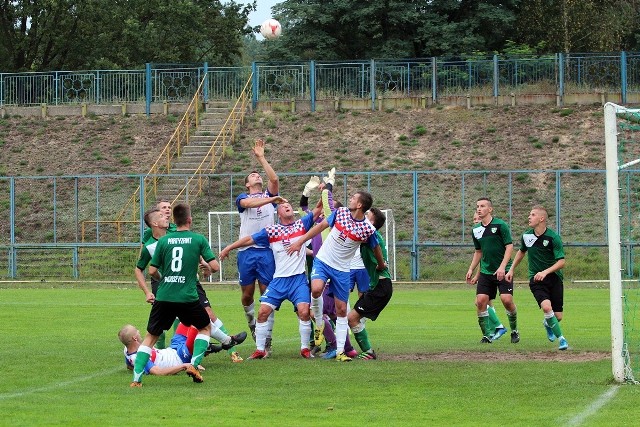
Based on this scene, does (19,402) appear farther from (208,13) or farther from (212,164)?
(208,13)

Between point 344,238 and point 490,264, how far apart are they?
3.26m

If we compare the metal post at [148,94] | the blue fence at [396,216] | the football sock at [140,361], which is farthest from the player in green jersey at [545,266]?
the metal post at [148,94]

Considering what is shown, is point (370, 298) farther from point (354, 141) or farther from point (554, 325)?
point (354, 141)

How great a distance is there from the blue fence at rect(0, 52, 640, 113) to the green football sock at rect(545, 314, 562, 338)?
3110cm

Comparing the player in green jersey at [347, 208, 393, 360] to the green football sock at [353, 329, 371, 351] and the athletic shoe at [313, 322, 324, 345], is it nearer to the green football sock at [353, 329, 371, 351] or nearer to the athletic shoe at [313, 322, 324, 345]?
the green football sock at [353, 329, 371, 351]

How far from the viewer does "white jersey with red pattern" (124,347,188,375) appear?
12.2 metres

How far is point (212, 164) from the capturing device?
42594 mm

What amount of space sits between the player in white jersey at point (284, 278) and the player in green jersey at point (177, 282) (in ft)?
6.60

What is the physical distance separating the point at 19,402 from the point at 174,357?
7.82 feet

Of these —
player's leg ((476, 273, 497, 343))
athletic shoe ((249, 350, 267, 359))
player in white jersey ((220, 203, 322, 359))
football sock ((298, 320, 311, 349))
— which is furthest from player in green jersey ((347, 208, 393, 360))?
player's leg ((476, 273, 497, 343))

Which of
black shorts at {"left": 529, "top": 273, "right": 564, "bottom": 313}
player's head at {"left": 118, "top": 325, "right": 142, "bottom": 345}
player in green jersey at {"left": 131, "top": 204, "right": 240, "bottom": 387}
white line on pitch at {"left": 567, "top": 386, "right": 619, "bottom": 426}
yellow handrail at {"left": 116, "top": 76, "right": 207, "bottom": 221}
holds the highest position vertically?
yellow handrail at {"left": 116, "top": 76, "right": 207, "bottom": 221}

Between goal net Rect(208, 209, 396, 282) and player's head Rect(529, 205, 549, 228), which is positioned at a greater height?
player's head Rect(529, 205, 549, 228)

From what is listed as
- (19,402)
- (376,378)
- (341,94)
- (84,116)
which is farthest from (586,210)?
(19,402)

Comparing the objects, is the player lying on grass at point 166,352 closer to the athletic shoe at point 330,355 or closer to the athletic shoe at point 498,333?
the athletic shoe at point 330,355
